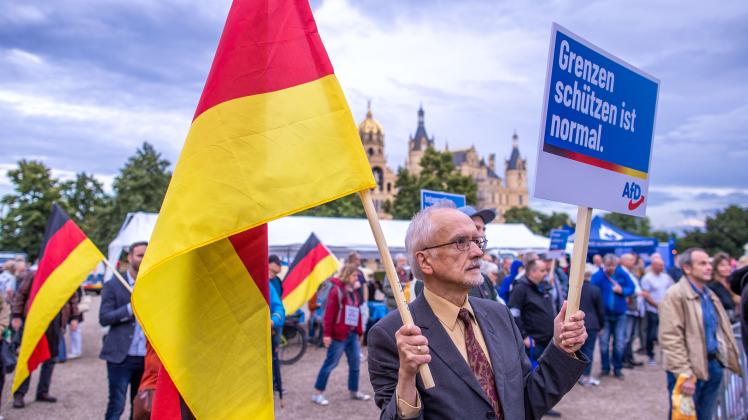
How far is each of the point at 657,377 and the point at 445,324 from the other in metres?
8.94

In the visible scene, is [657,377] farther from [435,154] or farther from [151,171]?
[151,171]

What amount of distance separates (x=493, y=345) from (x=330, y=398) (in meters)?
6.56

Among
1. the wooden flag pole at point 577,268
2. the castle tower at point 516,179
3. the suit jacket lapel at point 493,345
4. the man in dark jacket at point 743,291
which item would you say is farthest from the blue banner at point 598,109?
the castle tower at point 516,179

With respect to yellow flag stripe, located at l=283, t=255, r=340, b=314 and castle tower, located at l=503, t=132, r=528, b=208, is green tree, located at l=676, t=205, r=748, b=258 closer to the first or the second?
yellow flag stripe, located at l=283, t=255, r=340, b=314

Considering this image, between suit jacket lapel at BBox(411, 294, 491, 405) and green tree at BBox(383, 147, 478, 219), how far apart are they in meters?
54.0

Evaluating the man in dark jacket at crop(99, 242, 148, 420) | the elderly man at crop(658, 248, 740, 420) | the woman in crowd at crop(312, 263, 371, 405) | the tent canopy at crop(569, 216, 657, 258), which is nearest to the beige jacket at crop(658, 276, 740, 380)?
the elderly man at crop(658, 248, 740, 420)

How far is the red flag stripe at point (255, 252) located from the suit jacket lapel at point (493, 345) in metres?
1.07

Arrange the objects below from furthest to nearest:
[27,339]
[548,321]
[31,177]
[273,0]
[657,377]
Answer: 1. [31,177]
2. [657,377]
3. [548,321]
4. [27,339]
5. [273,0]

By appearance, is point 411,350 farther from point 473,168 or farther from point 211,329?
point 473,168

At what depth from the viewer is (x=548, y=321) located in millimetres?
6602

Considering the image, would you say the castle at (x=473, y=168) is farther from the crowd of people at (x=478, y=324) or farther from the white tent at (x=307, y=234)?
the crowd of people at (x=478, y=324)

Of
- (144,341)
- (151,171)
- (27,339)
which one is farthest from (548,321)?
(151,171)

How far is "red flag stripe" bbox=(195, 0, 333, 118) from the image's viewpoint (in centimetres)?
252

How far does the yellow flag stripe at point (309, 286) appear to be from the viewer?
10.5 m
